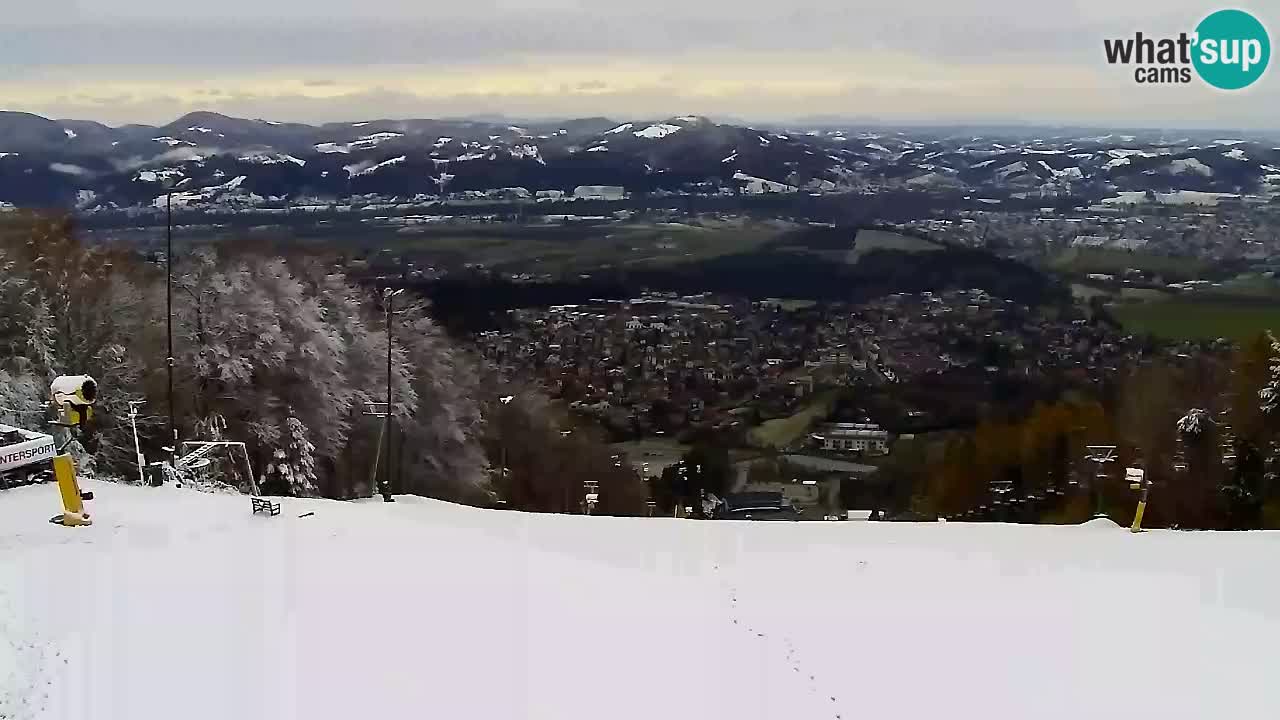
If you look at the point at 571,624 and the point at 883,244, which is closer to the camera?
the point at 571,624

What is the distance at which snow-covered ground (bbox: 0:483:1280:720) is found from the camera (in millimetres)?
8086

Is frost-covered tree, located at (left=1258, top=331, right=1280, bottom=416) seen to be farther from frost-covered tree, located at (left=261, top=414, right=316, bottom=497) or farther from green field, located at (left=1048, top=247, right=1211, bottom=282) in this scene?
green field, located at (left=1048, top=247, right=1211, bottom=282)

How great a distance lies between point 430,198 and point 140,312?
50.4 metres

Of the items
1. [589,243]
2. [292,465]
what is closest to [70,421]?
[292,465]

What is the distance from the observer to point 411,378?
3728 centimetres

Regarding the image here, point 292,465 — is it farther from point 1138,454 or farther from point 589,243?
point 589,243

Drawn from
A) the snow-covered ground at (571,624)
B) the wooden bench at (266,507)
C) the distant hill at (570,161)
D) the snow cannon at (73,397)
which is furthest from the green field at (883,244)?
the snow cannon at (73,397)

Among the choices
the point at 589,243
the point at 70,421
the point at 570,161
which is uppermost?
the point at 570,161

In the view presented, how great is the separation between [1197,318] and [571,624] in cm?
5120

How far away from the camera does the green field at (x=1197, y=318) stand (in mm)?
47281

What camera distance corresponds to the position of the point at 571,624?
33.0 ft

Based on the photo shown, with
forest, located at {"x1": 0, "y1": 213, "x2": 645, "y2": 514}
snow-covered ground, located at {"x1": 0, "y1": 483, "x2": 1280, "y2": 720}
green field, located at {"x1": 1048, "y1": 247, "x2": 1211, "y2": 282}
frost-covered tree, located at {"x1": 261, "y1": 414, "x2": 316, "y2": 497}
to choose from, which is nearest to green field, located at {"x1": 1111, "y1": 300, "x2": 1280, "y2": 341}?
green field, located at {"x1": 1048, "y1": 247, "x2": 1211, "y2": 282}

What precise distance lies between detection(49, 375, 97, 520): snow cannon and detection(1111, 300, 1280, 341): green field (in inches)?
1727

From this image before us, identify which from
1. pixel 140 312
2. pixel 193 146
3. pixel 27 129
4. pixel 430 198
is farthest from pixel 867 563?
pixel 430 198
